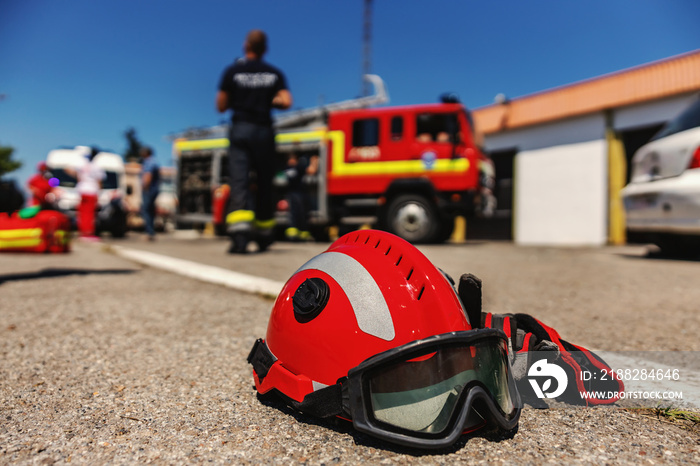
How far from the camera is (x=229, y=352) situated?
193 cm

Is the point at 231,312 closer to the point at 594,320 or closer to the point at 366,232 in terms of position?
the point at 366,232

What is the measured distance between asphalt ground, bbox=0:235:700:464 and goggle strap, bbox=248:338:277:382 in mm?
96

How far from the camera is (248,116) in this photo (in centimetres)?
516

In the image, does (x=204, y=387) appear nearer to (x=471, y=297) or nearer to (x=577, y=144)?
(x=471, y=297)

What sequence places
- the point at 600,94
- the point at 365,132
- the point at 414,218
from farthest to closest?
the point at 600,94 < the point at 365,132 < the point at 414,218

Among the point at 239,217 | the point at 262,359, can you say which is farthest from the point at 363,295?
the point at 239,217

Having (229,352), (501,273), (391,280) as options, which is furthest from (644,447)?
(501,273)

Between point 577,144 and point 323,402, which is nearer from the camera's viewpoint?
point 323,402

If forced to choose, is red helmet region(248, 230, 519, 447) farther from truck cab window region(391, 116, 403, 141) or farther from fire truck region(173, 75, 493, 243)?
truck cab window region(391, 116, 403, 141)

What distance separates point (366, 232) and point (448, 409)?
0.55 m

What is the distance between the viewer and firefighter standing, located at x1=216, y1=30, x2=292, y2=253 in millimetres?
5109

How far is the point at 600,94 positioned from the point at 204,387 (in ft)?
43.8

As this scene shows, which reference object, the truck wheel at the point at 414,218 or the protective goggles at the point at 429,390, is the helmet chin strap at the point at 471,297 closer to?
the protective goggles at the point at 429,390

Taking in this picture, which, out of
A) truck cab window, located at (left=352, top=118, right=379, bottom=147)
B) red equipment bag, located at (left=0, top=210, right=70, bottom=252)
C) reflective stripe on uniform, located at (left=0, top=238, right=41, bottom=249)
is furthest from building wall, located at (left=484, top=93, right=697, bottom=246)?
reflective stripe on uniform, located at (left=0, top=238, right=41, bottom=249)
